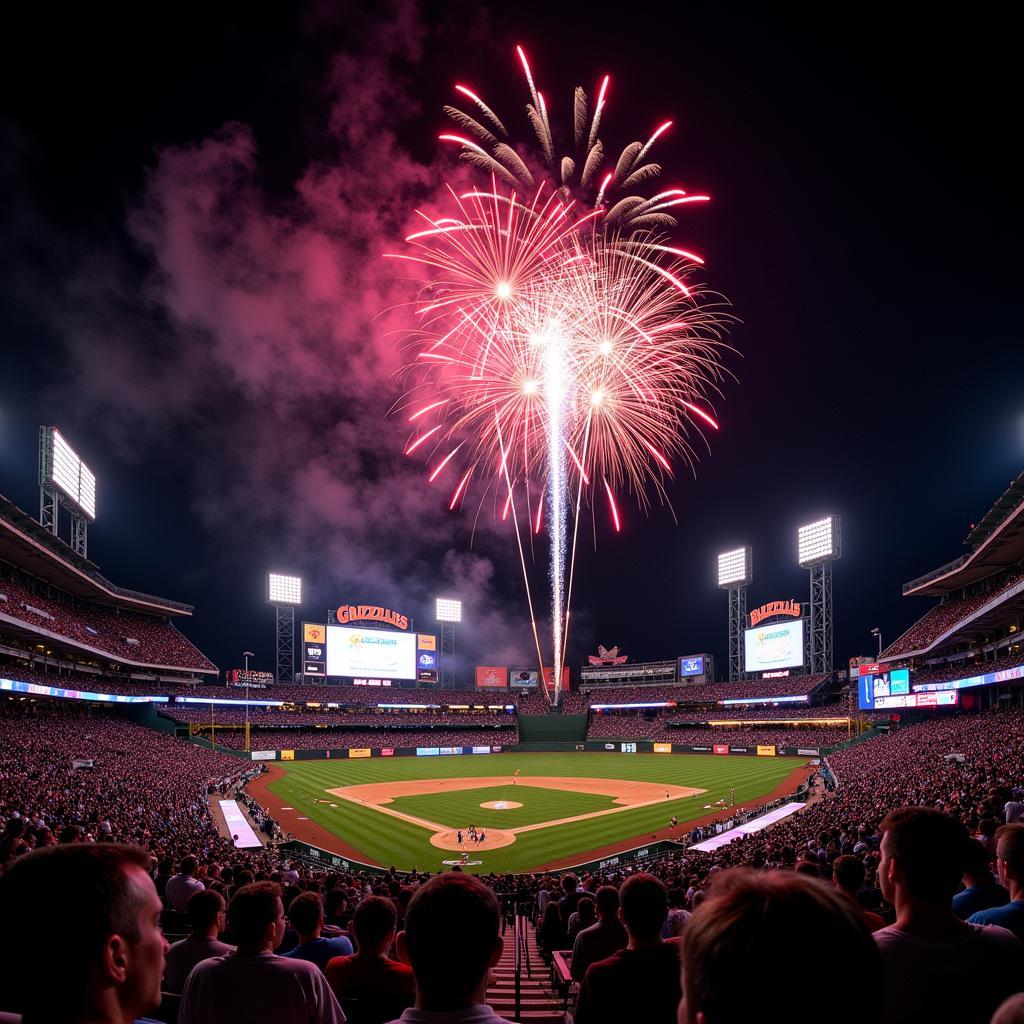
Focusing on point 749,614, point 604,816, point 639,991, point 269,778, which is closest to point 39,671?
point 269,778

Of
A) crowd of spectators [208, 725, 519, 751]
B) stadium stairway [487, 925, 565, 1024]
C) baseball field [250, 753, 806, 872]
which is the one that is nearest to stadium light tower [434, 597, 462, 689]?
crowd of spectators [208, 725, 519, 751]

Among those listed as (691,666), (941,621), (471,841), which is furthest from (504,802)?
(691,666)

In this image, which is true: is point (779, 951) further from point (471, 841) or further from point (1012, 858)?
point (471, 841)

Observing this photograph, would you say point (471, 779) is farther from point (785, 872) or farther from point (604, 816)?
point (785, 872)

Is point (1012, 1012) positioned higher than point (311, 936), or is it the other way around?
point (1012, 1012)

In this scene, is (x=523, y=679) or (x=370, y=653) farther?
(x=523, y=679)

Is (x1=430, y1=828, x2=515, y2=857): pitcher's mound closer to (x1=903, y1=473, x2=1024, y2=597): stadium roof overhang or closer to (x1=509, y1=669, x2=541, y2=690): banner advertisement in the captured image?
(x1=903, y1=473, x2=1024, y2=597): stadium roof overhang
